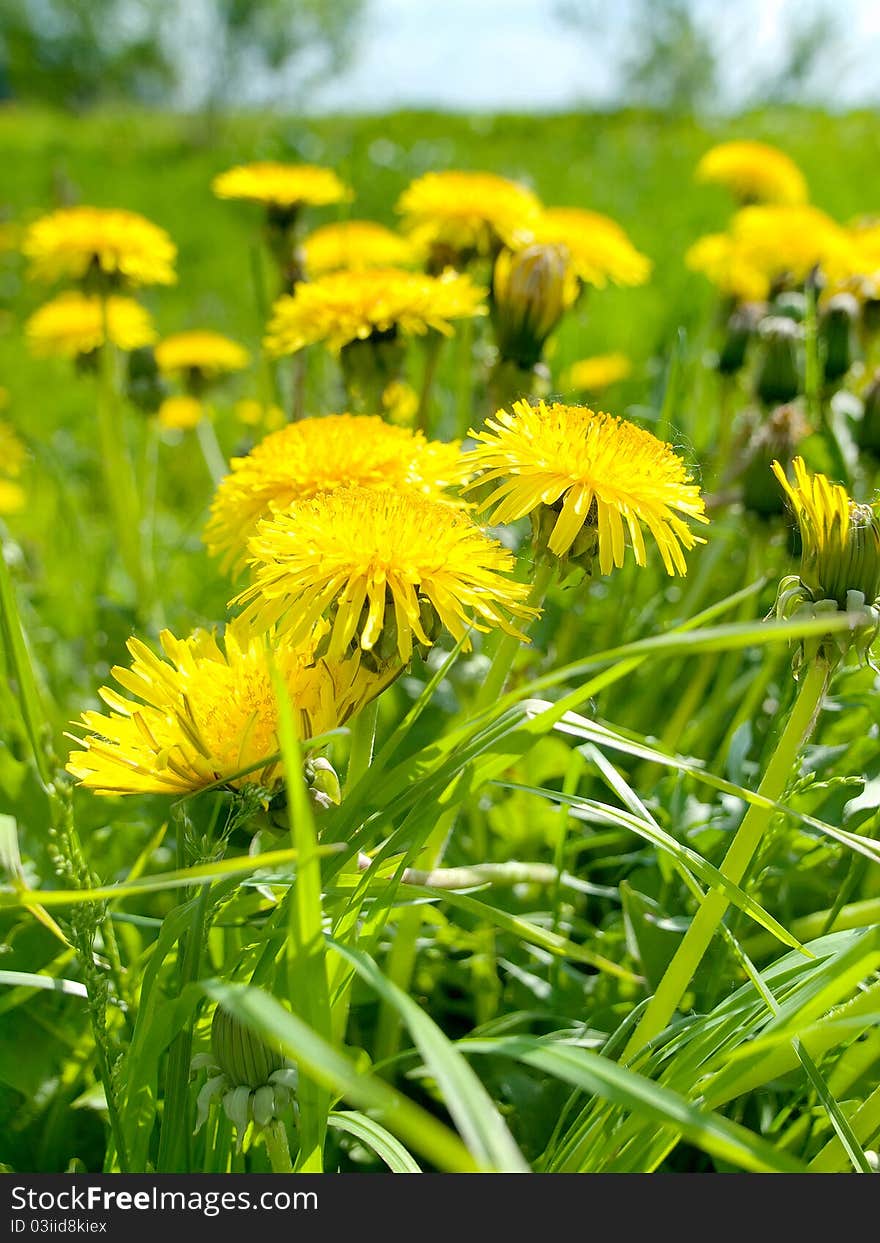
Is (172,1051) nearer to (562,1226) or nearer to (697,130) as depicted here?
(562,1226)

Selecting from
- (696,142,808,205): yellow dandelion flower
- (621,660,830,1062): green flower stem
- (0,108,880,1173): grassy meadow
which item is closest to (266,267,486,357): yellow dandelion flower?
(0,108,880,1173): grassy meadow

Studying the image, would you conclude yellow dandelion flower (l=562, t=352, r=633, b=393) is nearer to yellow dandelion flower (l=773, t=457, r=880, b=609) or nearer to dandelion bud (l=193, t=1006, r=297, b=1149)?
yellow dandelion flower (l=773, t=457, r=880, b=609)

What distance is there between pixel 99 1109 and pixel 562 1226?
331mm

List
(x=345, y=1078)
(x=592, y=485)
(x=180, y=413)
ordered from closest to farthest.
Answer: (x=345, y=1078) < (x=592, y=485) < (x=180, y=413)

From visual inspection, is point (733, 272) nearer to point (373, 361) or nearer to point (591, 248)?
point (591, 248)

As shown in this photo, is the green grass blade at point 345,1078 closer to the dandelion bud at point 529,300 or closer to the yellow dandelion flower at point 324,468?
the yellow dandelion flower at point 324,468

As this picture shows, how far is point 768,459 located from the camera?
2.89 ft

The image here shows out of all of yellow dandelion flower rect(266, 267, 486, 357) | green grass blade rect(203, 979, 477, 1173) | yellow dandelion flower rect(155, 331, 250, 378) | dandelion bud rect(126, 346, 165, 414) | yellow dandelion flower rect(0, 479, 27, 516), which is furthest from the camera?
yellow dandelion flower rect(155, 331, 250, 378)

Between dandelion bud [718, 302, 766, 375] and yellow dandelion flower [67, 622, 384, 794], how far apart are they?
83 cm

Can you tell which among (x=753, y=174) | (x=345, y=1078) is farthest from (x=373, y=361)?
(x=753, y=174)

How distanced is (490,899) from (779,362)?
602 mm

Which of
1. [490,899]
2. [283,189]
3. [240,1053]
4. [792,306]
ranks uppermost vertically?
[283,189]

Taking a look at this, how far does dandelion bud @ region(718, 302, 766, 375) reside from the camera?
1.17 m

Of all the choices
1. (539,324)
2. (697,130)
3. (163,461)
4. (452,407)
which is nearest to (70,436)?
(163,461)
